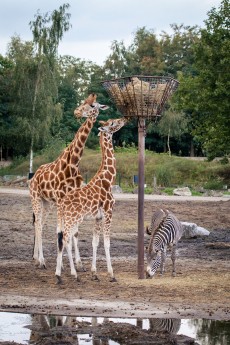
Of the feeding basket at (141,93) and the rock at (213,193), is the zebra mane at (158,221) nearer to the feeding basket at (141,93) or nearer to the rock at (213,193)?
the feeding basket at (141,93)

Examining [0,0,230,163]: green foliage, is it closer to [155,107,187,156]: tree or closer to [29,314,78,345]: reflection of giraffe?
[155,107,187,156]: tree

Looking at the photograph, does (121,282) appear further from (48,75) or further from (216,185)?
(48,75)

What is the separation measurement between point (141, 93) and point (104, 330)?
5.92 meters

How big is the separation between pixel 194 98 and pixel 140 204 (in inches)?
1112

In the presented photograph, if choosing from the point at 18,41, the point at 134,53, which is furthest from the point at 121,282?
the point at 134,53

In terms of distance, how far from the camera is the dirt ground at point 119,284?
1289cm

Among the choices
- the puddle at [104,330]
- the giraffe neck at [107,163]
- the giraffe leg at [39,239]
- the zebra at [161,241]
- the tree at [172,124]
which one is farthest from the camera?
the tree at [172,124]

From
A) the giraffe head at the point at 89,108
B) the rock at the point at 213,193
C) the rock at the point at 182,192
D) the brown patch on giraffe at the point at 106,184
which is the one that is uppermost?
the giraffe head at the point at 89,108

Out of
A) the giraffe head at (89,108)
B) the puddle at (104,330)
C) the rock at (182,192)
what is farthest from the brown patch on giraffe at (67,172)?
the rock at (182,192)

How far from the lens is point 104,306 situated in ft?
42.8

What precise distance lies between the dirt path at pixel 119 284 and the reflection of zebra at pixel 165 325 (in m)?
0.32

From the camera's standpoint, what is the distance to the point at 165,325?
11.9 m

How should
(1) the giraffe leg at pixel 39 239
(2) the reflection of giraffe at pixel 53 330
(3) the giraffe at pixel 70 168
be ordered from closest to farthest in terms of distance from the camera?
(2) the reflection of giraffe at pixel 53 330 → (3) the giraffe at pixel 70 168 → (1) the giraffe leg at pixel 39 239

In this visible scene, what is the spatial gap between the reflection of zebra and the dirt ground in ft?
1.05
